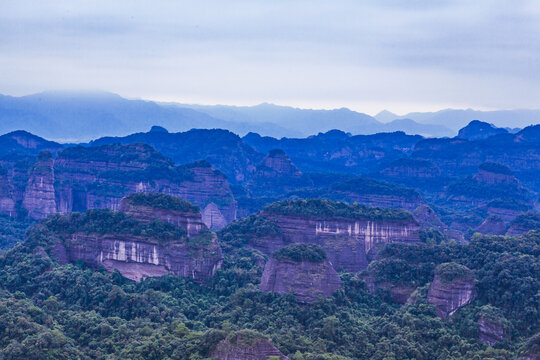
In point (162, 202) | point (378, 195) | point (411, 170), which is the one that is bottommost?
point (378, 195)

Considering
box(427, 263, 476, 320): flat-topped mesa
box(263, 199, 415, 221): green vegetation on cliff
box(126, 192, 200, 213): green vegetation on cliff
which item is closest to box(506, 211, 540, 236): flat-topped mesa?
box(263, 199, 415, 221): green vegetation on cliff

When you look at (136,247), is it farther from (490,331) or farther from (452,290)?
(490,331)

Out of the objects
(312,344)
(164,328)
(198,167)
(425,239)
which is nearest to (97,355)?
(164,328)

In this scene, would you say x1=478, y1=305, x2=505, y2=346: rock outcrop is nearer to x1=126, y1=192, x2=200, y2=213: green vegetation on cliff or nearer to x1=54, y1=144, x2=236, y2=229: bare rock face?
x1=126, y1=192, x2=200, y2=213: green vegetation on cliff

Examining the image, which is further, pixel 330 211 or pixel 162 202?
pixel 330 211

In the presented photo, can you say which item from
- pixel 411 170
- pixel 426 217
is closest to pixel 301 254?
pixel 426 217

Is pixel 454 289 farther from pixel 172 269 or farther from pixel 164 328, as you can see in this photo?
pixel 172 269
